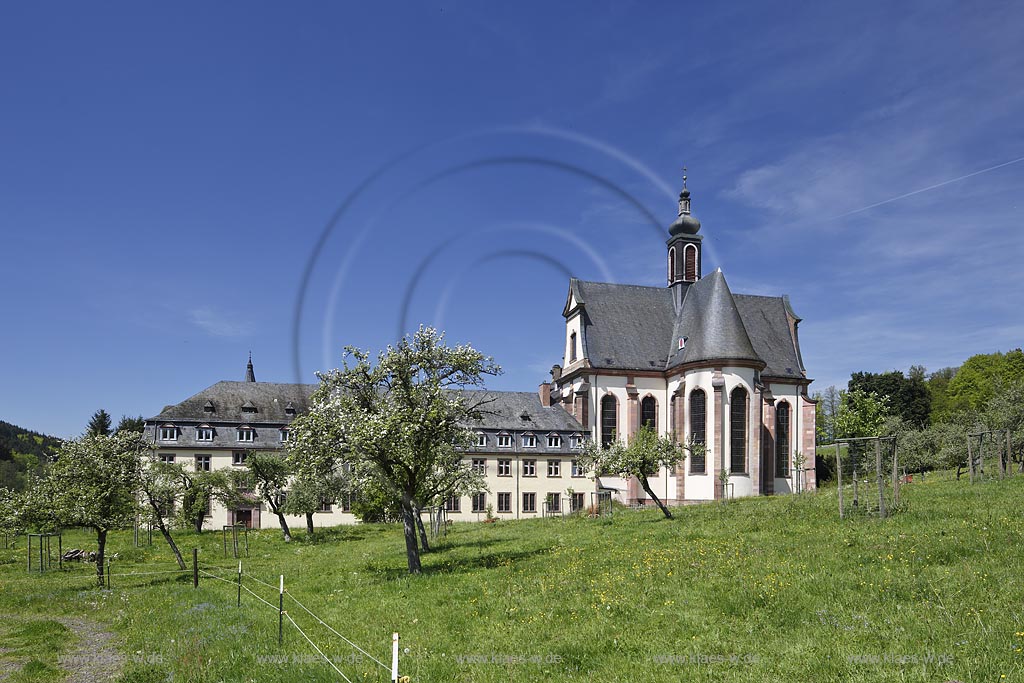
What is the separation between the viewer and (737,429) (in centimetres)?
6488

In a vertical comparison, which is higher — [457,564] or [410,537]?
[410,537]

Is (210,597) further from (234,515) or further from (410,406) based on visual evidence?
(234,515)

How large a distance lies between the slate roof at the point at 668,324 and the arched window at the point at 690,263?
1.54m

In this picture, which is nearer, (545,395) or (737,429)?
(737,429)

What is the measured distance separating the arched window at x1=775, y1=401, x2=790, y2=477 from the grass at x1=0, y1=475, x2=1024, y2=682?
4256 cm

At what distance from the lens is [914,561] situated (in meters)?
17.0

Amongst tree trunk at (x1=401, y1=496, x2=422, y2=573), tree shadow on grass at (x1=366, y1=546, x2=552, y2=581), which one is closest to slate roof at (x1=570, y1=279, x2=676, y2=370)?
tree shadow on grass at (x1=366, y1=546, x2=552, y2=581)

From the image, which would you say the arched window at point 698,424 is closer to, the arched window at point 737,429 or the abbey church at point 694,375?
the abbey church at point 694,375

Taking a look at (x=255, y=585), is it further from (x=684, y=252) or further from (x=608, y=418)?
(x=684, y=252)

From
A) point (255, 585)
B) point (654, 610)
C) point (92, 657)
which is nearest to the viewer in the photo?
point (654, 610)

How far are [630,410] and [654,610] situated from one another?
2246 inches

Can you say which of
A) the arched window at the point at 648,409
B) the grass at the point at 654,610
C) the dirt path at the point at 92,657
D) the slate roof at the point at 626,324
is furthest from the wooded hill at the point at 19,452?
the grass at the point at 654,610

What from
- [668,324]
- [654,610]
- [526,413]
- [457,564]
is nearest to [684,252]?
[668,324]

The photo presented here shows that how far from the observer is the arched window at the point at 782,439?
70938 mm
